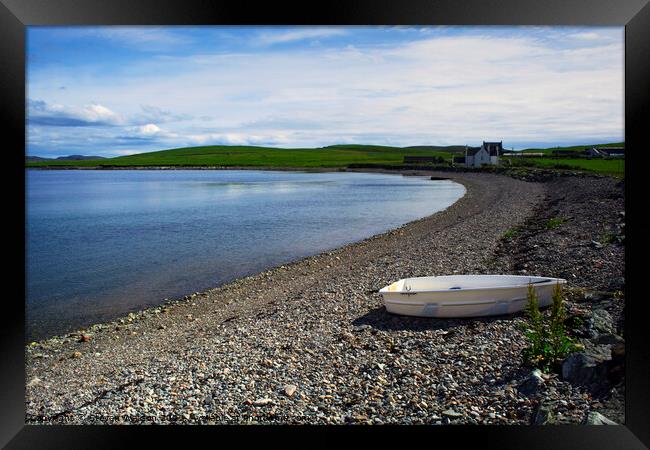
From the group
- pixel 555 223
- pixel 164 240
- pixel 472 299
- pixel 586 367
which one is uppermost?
pixel 555 223

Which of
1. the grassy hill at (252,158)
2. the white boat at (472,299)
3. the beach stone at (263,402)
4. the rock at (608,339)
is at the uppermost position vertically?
the grassy hill at (252,158)

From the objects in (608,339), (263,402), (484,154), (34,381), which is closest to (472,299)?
(608,339)

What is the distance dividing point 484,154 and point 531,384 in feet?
171

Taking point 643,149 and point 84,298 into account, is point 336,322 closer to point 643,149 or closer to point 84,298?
point 643,149

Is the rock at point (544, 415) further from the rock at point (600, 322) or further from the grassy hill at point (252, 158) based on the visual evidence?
the grassy hill at point (252, 158)

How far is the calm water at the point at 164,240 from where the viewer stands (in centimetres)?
1246

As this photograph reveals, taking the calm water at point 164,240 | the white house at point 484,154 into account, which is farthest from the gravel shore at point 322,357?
the white house at point 484,154

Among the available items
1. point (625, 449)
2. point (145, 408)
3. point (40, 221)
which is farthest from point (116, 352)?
point (40, 221)

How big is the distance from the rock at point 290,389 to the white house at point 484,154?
4907cm

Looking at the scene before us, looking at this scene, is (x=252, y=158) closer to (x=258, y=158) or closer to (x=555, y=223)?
(x=258, y=158)

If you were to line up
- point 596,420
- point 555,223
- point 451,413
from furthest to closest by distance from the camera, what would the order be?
point 555,223
point 451,413
point 596,420

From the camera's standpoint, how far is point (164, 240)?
2119 centimetres

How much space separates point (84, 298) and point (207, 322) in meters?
4.43

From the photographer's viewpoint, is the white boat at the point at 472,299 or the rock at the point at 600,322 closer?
the rock at the point at 600,322
